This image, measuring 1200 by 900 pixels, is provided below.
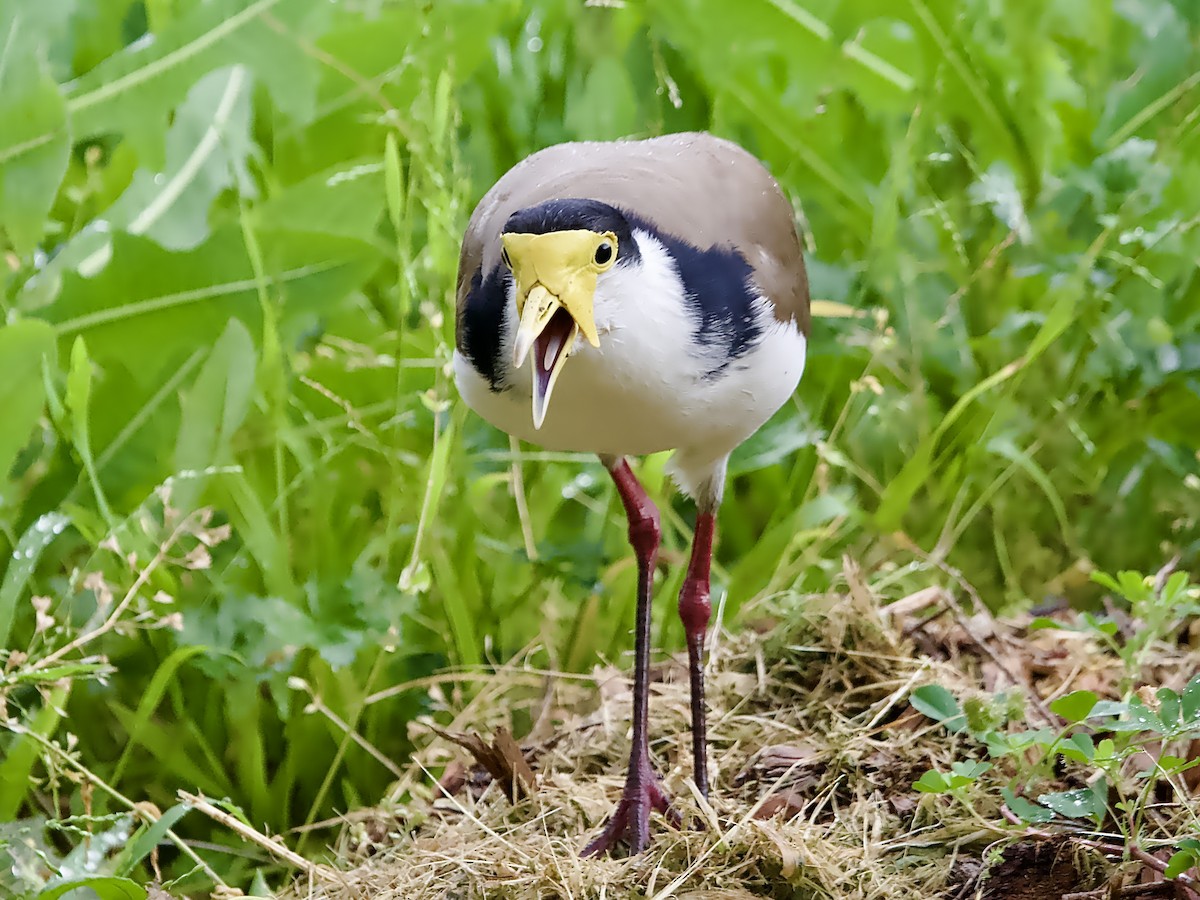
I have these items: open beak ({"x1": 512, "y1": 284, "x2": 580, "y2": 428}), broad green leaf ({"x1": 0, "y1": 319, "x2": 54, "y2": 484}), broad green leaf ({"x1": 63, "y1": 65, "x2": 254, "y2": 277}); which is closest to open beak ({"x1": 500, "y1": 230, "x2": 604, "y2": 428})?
open beak ({"x1": 512, "y1": 284, "x2": 580, "y2": 428})

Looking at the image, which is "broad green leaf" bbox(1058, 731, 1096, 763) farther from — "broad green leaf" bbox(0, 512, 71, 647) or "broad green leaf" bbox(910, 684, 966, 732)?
"broad green leaf" bbox(0, 512, 71, 647)

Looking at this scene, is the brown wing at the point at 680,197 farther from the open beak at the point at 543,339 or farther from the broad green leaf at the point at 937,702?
the broad green leaf at the point at 937,702

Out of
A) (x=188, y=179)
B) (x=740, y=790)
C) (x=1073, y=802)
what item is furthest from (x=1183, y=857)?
(x=188, y=179)

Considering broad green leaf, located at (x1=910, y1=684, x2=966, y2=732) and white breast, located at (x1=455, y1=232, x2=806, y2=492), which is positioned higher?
white breast, located at (x1=455, y1=232, x2=806, y2=492)

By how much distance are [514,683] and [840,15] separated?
3.97ft

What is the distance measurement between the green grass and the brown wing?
1.09ft

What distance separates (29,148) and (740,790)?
1278 mm

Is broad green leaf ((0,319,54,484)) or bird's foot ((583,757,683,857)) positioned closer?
bird's foot ((583,757,683,857))

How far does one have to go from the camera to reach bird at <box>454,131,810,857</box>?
1.02 m

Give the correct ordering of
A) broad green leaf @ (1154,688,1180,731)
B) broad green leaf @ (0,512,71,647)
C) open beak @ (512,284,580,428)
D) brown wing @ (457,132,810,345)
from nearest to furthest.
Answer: open beak @ (512,284,580,428), broad green leaf @ (1154,688,1180,731), brown wing @ (457,132,810,345), broad green leaf @ (0,512,71,647)

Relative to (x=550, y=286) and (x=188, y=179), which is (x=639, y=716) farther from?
(x=188, y=179)

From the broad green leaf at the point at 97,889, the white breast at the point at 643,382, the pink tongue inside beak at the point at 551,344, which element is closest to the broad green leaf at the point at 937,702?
the white breast at the point at 643,382

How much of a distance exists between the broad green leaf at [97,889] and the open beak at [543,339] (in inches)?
25.5

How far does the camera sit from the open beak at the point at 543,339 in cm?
97
